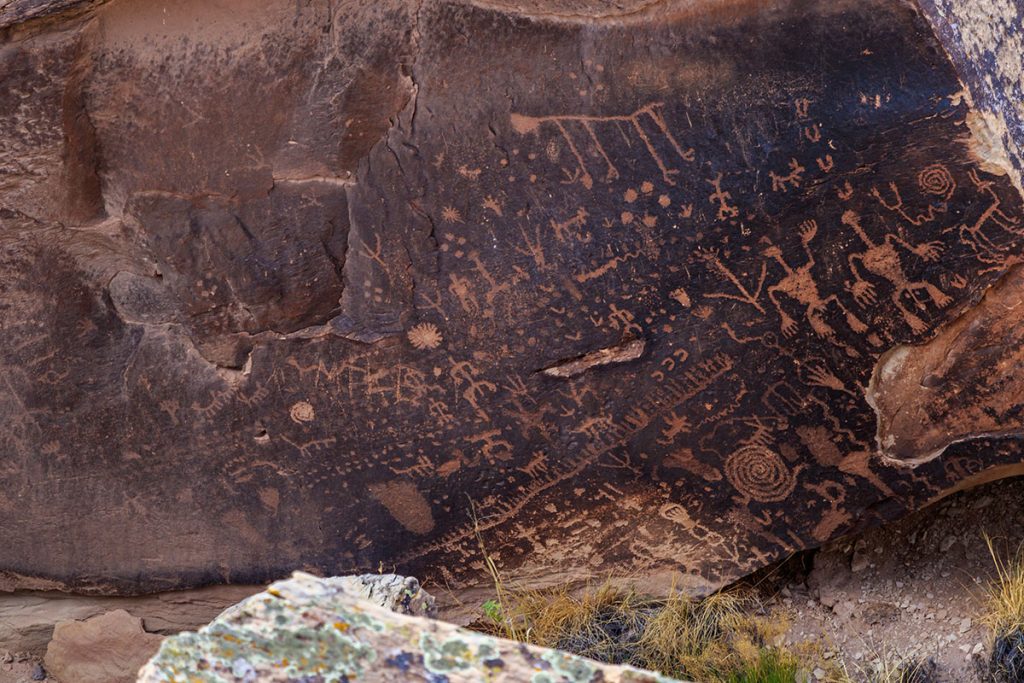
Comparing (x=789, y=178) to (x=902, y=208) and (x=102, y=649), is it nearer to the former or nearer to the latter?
(x=902, y=208)

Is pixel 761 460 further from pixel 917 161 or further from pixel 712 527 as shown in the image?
pixel 917 161

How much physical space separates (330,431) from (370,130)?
84cm

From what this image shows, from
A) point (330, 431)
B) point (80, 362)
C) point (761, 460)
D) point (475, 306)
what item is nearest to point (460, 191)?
point (475, 306)

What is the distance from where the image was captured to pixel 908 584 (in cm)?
318

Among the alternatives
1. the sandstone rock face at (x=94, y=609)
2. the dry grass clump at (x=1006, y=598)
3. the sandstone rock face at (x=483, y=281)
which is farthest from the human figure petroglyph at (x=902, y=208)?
the sandstone rock face at (x=94, y=609)

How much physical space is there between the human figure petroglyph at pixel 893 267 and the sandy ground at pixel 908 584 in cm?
77

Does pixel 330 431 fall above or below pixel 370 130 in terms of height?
below

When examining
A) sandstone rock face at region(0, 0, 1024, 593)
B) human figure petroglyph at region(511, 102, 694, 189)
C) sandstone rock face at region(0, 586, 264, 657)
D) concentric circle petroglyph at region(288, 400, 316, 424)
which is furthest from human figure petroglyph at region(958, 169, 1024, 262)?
sandstone rock face at region(0, 586, 264, 657)

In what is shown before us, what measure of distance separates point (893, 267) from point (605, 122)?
0.77 m

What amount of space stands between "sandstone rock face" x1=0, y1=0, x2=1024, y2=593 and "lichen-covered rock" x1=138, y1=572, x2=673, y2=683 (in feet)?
4.41

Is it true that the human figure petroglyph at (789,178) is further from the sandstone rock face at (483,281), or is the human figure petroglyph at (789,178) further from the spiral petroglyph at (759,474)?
the spiral petroglyph at (759,474)

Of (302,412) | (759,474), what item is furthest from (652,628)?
(302,412)

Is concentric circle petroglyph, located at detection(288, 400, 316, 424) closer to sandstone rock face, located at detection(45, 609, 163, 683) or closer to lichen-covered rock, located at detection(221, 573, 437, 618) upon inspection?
lichen-covered rock, located at detection(221, 573, 437, 618)

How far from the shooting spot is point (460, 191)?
2980 mm
